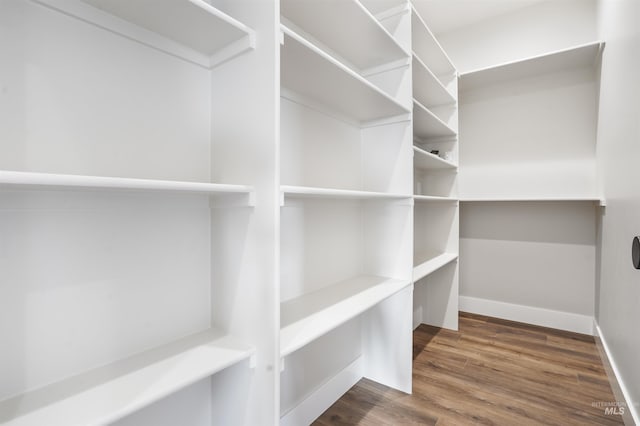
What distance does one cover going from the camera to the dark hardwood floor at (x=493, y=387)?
1647mm

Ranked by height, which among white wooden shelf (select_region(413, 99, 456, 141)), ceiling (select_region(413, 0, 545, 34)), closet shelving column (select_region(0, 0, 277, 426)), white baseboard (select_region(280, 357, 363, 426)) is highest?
ceiling (select_region(413, 0, 545, 34))

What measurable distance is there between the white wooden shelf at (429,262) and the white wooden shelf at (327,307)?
34 centimetres

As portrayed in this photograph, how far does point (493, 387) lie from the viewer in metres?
1.90

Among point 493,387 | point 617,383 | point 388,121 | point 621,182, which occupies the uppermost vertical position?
point 388,121

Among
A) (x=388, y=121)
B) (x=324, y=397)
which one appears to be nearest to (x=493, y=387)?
(x=324, y=397)

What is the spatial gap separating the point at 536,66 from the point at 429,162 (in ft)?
4.01

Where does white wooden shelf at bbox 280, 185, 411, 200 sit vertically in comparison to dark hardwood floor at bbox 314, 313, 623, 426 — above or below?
above

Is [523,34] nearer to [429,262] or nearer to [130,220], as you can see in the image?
[429,262]

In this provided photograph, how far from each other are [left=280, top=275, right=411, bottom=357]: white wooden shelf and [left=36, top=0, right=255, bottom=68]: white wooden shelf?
0.96 meters

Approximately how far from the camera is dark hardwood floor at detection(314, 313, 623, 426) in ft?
5.41

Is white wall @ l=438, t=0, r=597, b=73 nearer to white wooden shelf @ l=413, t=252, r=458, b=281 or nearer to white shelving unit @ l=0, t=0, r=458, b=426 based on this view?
white wooden shelf @ l=413, t=252, r=458, b=281

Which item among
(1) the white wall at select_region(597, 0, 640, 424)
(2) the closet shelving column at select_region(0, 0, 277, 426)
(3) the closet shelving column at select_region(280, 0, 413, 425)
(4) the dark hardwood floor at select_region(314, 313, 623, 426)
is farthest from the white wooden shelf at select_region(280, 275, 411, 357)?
(1) the white wall at select_region(597, 0, 640, 424)

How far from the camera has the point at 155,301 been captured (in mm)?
994

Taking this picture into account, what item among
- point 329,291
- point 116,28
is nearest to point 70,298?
A: point 116,28
